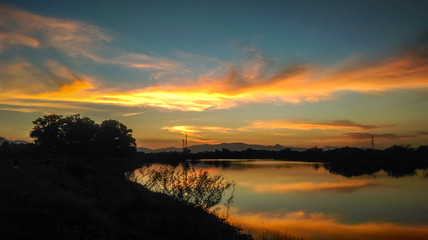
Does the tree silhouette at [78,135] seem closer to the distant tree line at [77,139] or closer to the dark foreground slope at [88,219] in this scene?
the distant tree line at [77,139]

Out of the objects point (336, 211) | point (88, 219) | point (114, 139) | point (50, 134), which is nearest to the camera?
point (88, 219)

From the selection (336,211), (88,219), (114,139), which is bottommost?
(336,211)

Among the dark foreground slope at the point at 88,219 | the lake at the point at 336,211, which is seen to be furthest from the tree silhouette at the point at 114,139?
the dark foreground slope at the point at 88,219

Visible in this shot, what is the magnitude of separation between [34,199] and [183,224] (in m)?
8.84

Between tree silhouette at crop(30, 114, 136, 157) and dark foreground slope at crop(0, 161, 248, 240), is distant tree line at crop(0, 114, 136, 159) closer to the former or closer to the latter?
tree silhouette at crop(30, 114, 136, 157)

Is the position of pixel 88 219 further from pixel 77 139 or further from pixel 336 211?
pixel 77 139

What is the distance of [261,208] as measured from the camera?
3194cm

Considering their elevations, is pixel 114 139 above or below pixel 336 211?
above

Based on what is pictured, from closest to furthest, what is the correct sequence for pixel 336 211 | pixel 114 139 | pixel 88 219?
pixel 88 219 → pixel 336 211 → pixel 114 139

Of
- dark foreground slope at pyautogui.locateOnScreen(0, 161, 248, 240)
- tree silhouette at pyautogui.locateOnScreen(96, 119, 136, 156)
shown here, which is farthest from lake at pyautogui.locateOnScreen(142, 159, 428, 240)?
tree silhouette at pyautogui.locateOnScreen(96, 119, 136, 156)

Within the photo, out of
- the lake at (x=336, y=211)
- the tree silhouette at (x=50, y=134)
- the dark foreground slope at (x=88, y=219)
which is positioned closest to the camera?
the dark foreground slope at (x=88, y=219)

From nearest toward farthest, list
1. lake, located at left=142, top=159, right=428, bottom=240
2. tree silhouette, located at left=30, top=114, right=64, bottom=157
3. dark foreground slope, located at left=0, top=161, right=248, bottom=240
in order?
dark foreground slope, located at left=0, top=161, right=248, bottom=240 < lake, located at left=142, top=159, right=428, bottom=240 < tree silhouette, located at left=30, top=114, right=64, bottom=157

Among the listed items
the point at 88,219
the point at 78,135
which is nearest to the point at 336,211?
the point at 88,219

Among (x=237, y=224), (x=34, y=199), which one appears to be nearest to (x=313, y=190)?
(x=237, y=224)
